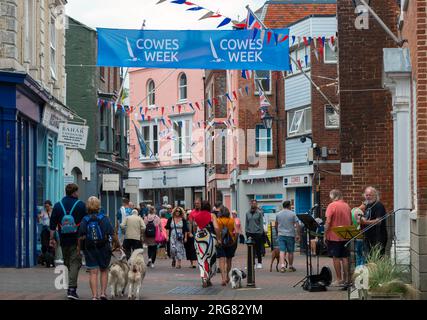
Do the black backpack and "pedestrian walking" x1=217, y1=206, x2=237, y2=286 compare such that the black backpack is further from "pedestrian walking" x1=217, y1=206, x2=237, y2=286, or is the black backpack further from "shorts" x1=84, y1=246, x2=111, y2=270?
"shorts" x1=84, y1=246, x2=111, y2=270

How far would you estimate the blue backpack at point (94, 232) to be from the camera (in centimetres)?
1608

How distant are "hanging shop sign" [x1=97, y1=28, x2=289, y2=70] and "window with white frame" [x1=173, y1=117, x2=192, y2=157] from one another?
1733 inches

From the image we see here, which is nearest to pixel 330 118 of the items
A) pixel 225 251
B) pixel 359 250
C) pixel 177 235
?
pixel 177 235

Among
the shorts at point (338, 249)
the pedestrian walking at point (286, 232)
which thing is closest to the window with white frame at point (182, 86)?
the pedestrian walking at point (286, 232)

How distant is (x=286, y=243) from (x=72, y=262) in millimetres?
9461

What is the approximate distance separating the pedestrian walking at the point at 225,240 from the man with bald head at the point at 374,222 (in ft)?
11.0

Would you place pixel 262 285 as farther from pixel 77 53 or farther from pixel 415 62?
pixel 77 53

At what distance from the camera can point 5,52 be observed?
23.3 meters

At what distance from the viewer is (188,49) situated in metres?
21.9

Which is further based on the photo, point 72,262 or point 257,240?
point 257,240

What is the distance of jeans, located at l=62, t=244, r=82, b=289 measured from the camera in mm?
16609

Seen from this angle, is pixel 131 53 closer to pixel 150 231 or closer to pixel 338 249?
pixel 338 249

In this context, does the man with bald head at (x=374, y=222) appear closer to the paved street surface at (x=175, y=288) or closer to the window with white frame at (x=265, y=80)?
the paved street surface at (x=175, y=288)
